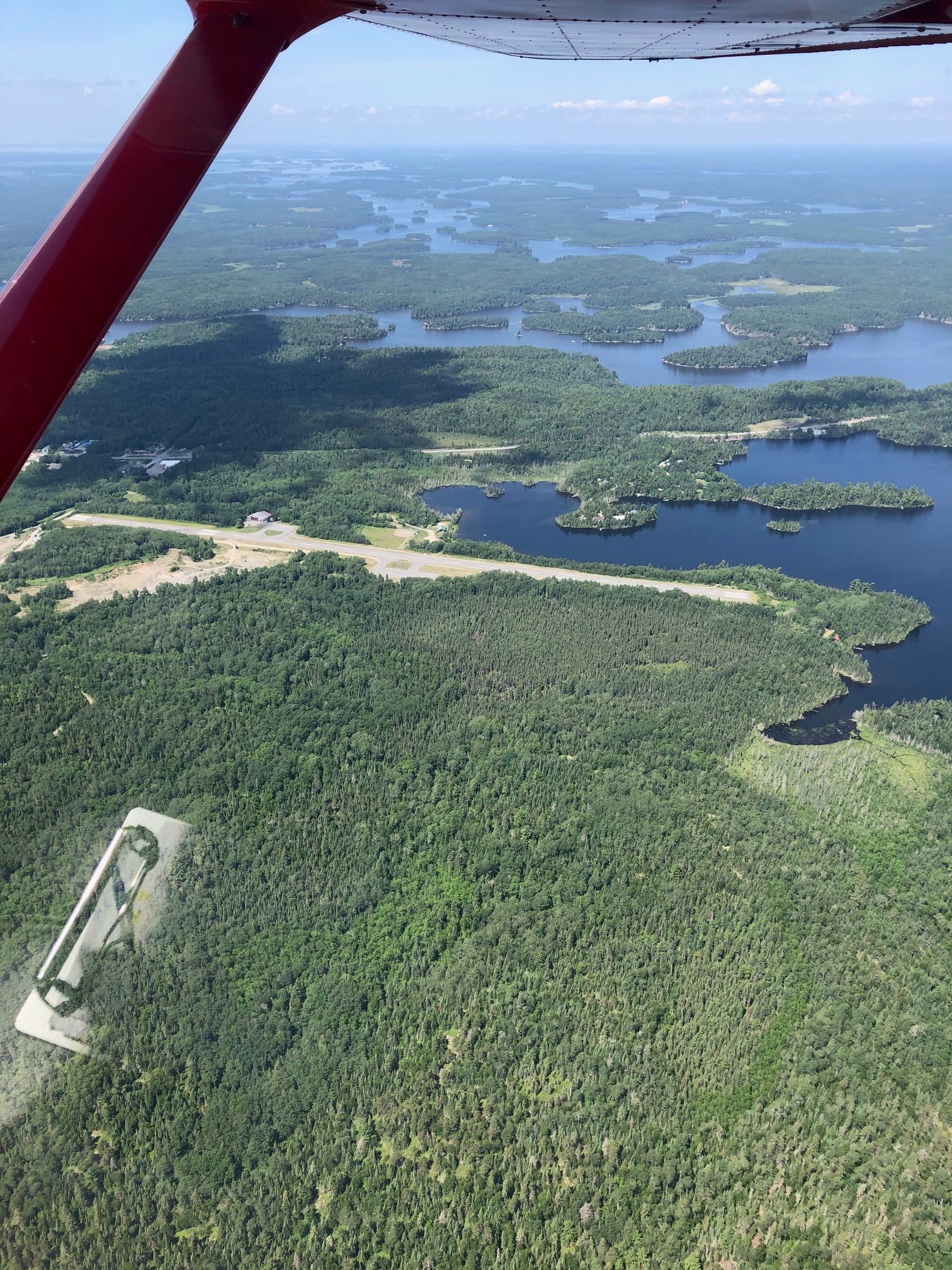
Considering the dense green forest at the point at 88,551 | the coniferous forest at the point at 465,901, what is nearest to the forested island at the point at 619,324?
the coniferous forest at the point at 465,901

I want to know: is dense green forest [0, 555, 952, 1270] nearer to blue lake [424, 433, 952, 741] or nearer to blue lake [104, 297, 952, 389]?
blue lake [424, 433, 952, 741]

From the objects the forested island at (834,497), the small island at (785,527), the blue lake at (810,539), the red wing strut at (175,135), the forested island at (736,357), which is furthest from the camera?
the forested island at (736,357)

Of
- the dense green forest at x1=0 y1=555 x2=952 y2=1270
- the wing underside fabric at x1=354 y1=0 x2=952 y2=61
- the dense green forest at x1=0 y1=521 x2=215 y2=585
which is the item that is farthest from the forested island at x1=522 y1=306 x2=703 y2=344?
the wing underside fabric at x1=354 y1=0 x2=952 y2=61

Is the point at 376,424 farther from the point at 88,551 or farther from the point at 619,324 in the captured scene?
the point at 619,324

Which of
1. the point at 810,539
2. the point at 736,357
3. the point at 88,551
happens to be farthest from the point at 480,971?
the point at 736,357

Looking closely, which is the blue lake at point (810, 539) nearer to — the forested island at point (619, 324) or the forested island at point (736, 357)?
the forested island at point (736, 357)

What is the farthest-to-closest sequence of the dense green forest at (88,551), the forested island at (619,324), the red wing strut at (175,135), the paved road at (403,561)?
the forested island at (619,324) → the dense green forest at (88,551) → the paved road at (403,561) → the red wing strut at (175,135)

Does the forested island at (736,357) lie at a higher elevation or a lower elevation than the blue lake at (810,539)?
higher

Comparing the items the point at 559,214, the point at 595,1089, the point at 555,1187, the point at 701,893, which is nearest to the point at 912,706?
the point at 701,893
